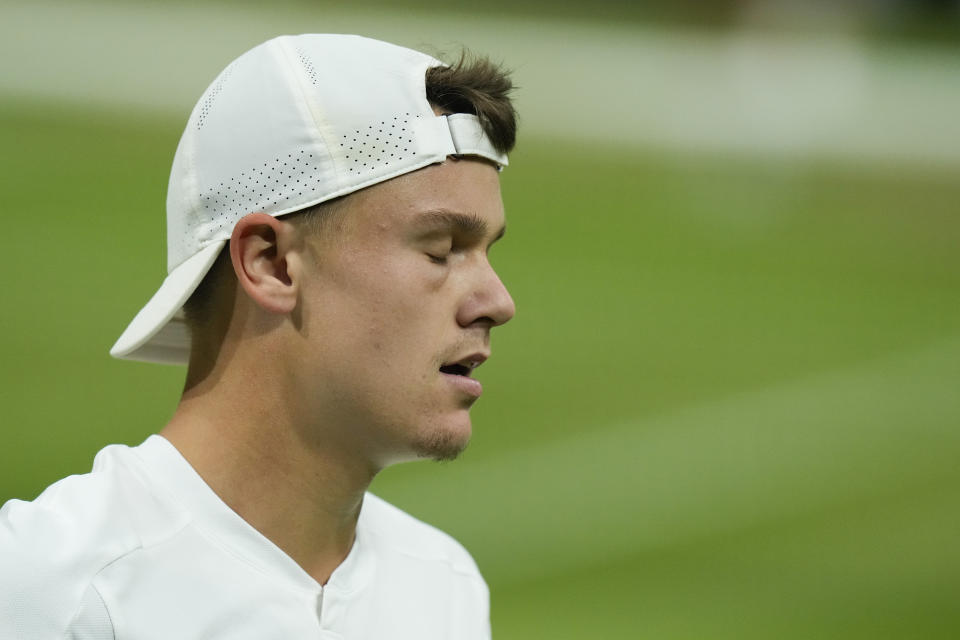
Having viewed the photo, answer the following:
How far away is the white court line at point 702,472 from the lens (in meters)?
2.49

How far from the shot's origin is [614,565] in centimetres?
251

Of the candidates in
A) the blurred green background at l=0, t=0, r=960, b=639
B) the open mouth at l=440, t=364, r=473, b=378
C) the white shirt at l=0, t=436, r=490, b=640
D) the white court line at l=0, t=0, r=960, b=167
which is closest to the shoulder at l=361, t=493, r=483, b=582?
the white shirt at l=0, t=436, r=490, b=640

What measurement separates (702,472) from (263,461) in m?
1.56

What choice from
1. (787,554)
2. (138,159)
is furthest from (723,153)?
(138,159)

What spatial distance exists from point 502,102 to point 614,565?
1.43 meters

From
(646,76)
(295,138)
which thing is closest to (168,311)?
(295,138)

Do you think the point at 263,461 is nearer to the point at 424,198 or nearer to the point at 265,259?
the point at 265,259

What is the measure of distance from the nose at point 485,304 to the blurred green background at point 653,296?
1264 mm

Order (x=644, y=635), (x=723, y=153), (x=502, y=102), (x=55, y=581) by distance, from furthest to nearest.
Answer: (x=723, y=153)
(x=644, y=635)
(x=502, y=102)
(x=55, y=581)

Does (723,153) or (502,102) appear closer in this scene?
(502,102)

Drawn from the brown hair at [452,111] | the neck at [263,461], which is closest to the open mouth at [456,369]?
the neck at [263,461]

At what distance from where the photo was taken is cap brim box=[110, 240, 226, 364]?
127 centimetres

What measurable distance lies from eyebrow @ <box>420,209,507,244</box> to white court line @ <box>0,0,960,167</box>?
1503 mm

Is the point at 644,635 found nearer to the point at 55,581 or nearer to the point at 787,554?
the point at 787,554
